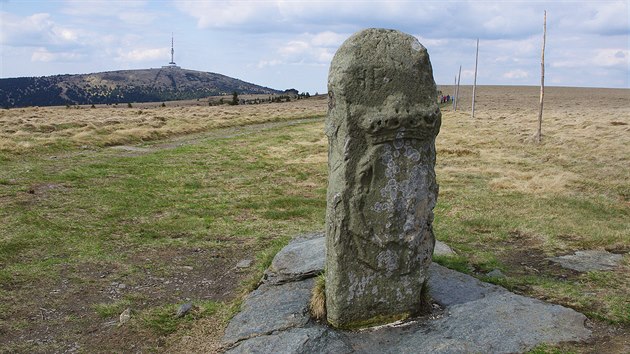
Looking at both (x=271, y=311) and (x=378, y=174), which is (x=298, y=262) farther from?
(x=378, y=174)

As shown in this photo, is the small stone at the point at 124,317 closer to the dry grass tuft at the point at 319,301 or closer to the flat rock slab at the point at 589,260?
the dry grass tuft at the point at 319,301

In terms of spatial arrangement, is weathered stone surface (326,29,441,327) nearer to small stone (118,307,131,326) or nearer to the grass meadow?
the grass meadow

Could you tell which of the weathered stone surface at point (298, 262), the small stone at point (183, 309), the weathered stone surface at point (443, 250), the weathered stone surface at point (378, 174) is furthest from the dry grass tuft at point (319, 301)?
the weathered stone surface at point (443, 250)

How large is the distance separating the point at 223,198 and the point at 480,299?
1032cm

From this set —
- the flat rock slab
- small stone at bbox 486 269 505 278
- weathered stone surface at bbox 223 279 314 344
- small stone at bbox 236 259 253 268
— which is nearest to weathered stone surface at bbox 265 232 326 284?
weathered stone surface at bbox 223 279 314 344

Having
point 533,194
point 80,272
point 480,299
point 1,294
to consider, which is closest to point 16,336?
point 1,294

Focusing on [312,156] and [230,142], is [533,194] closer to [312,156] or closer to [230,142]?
[312,156]

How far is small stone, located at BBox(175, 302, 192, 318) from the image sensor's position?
896 centimetres

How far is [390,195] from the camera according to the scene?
24.1 ft

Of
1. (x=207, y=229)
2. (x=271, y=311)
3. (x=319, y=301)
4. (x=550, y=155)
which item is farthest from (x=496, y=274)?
(x=550, y=155)

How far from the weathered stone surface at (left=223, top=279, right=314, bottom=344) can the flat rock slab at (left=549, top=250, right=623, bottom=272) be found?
4.95 m

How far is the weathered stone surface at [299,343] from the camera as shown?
23.0 ft

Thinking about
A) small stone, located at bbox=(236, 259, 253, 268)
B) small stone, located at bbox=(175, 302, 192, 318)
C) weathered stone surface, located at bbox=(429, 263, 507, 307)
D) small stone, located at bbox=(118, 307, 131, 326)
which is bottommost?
small stone, located at bbox=(118, 307, 131, 326)

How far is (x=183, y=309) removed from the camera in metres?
9.05
